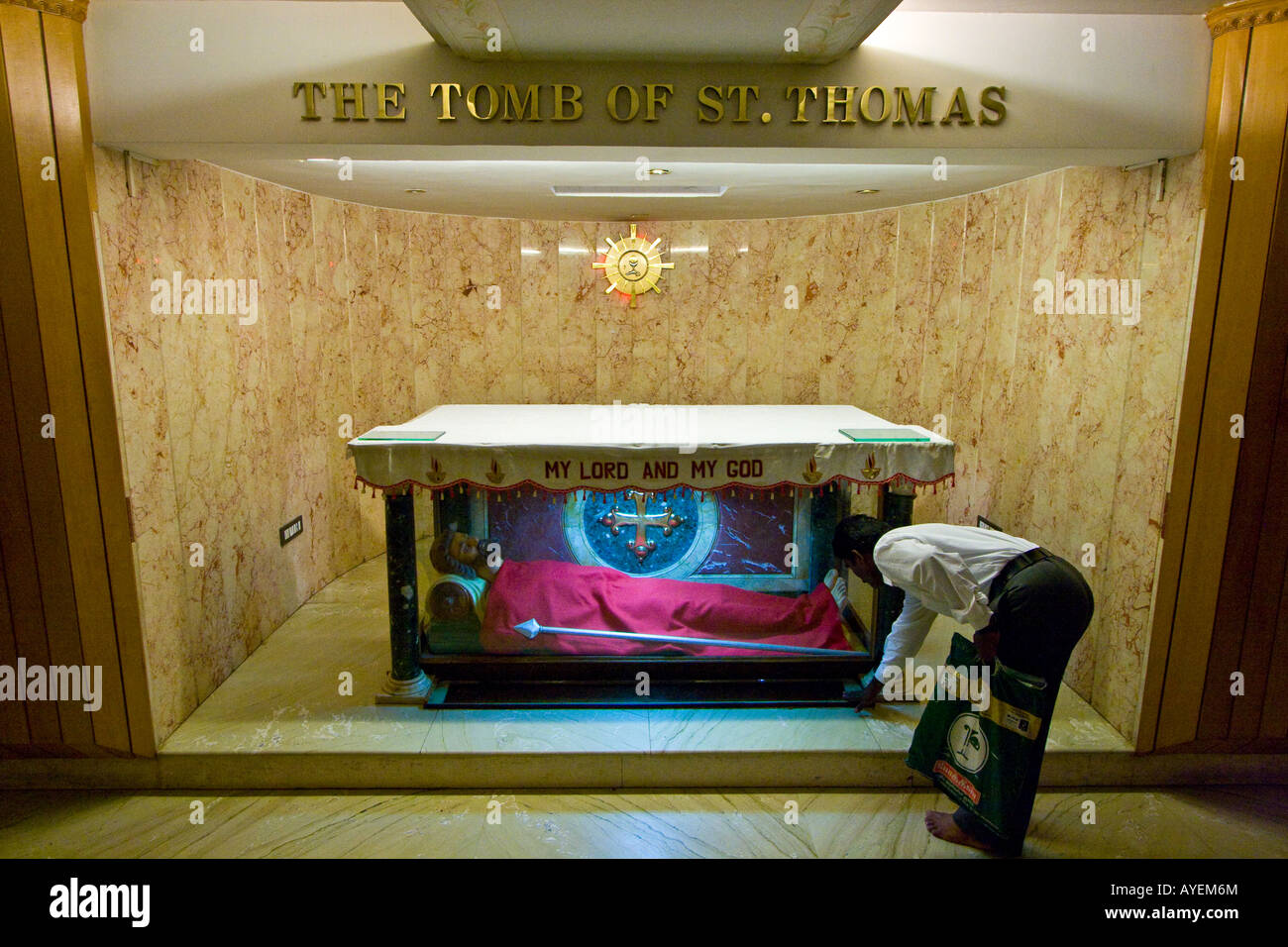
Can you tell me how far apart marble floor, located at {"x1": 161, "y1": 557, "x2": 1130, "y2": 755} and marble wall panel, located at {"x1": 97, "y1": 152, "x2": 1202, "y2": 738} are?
0.24 metres

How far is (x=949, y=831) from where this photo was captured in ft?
12.4

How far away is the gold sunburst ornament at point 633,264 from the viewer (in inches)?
283

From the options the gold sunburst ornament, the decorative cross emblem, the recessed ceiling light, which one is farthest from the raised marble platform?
the gold sunburst ornament

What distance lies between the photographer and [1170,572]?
4.08 meters

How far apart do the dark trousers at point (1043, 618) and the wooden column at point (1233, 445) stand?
3.60 ft

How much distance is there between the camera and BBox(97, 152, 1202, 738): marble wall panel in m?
4.22

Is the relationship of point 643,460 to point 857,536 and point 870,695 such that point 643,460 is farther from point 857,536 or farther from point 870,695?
point 870,695

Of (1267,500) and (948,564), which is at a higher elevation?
(1267,500)

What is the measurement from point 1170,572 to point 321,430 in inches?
248

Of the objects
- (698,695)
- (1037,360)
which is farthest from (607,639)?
(1037,360)

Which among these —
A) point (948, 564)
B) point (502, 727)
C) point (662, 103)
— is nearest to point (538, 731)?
point (502, 727)

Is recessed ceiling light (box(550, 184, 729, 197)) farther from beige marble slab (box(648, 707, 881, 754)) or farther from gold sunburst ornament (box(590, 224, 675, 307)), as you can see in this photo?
beige marble slab (box(648, 707, 881, 754))

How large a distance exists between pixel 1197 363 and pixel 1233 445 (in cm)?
46

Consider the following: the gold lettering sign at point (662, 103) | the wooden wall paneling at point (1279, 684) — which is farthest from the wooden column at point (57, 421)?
the wooden wall paneling at point (1279, 684)
